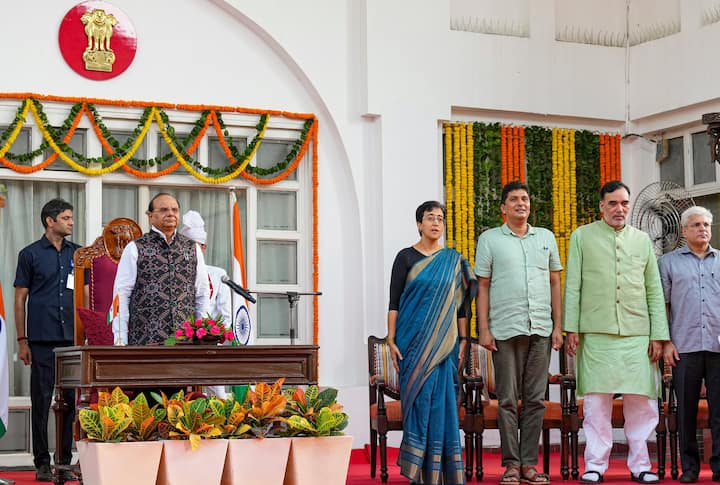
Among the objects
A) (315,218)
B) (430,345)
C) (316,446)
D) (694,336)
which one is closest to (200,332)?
(316,446)

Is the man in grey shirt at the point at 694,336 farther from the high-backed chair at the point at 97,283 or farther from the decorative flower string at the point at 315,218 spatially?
the high-backed chair at the point at 97,283

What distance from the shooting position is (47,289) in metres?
7.63

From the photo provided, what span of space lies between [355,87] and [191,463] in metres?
4.61

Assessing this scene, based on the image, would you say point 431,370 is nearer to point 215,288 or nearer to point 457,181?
point 215,288

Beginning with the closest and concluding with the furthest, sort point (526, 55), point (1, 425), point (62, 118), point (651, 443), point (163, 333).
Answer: point (163, 333) → point (1, 425) → point (62, 118) → point (651, 443) → point (526, 55)

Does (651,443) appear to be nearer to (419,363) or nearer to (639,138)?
(639,138)

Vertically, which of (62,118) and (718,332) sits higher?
(62,118)

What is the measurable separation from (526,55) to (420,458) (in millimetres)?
4470

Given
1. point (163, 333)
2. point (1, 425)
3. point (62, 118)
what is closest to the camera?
point (163, 333)

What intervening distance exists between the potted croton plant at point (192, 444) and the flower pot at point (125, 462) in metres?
0.06

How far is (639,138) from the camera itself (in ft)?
32.6

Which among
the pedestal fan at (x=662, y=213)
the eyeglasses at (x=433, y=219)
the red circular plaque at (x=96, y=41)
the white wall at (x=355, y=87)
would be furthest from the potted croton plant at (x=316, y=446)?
the pedestal fan at (x=662, y=213)

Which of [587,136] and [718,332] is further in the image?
[587,136]

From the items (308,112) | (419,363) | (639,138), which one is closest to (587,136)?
(639,138)
